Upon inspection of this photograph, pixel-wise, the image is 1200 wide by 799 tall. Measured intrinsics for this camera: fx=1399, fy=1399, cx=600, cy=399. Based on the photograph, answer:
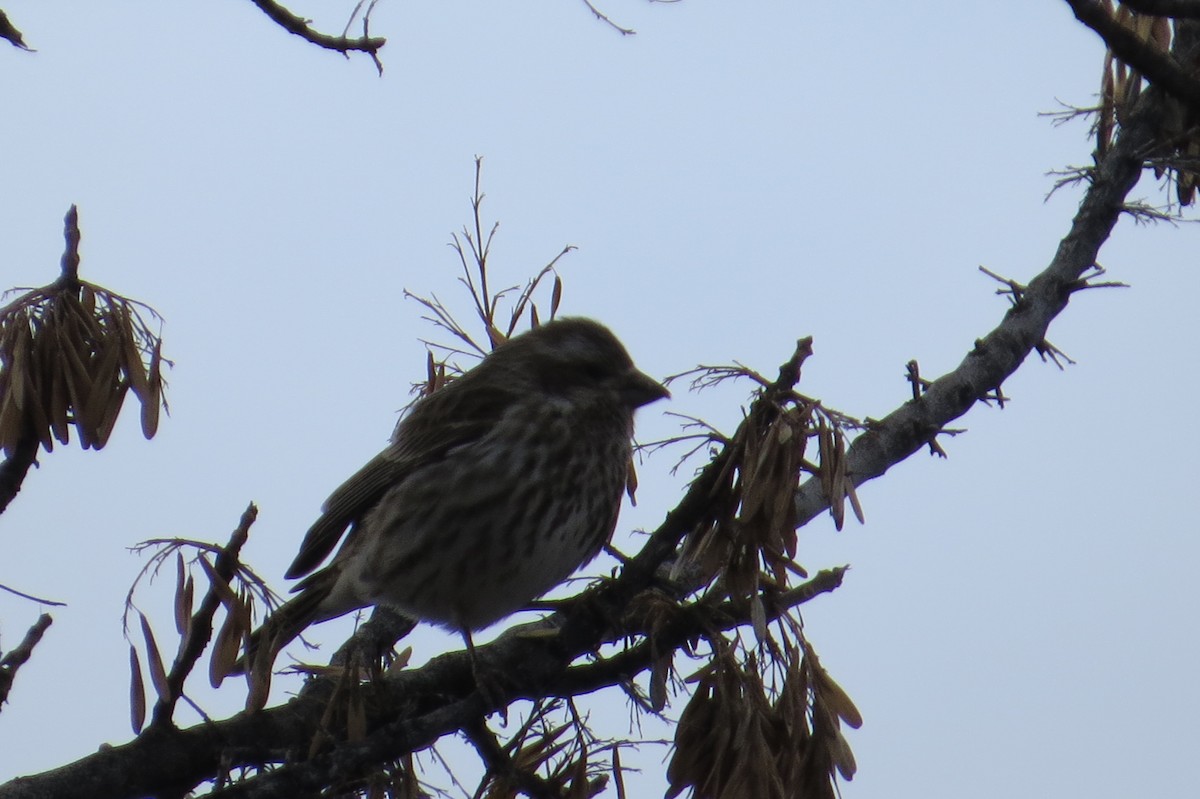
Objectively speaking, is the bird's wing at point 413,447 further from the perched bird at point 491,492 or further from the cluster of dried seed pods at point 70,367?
the cluster of dried seed pods at point 70,367

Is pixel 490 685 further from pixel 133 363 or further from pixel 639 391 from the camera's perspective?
pixel 639 391

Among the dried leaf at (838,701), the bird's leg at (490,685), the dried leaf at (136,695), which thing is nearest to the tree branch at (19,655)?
the dried leaf at (136,695)

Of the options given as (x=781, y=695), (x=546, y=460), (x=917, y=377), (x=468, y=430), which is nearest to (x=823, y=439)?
(x=781, y=695)

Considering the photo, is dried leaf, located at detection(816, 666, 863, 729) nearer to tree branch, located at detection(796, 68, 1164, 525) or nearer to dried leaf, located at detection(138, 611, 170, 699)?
tree branch, located at detection(796, 68, 1164, 525)

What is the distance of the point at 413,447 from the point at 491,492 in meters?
0.57

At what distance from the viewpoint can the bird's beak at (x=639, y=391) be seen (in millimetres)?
5637

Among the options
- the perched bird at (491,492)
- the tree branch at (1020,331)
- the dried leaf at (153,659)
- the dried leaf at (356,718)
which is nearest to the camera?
the dried leaf at (153,659)

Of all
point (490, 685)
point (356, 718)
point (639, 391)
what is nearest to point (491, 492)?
point (639, 391)

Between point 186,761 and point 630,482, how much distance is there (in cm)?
236

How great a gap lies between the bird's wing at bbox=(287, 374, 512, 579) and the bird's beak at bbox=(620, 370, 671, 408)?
476mm

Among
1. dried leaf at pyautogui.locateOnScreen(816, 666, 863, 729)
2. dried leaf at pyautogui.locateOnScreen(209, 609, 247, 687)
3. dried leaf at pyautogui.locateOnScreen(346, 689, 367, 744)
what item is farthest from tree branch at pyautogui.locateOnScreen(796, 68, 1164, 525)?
dried leaf at pyautogui.locateOnScreen(209, 609, 247, 687)

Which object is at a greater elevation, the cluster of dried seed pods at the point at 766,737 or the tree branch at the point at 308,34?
the tree branch at the point at 308,34

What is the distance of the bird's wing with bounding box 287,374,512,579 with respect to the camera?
222 inches

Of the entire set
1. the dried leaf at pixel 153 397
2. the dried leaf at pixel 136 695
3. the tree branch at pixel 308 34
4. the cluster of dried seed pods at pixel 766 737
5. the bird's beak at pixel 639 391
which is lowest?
the dried leaf at pixel 136 695
